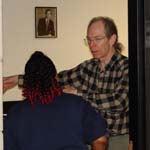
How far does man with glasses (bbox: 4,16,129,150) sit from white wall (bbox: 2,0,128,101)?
0.05 meters

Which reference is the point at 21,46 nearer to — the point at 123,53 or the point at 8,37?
the point at 8,37

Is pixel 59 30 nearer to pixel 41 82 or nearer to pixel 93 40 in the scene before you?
pixel 93 40

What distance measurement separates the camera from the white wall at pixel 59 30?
6.33 feet

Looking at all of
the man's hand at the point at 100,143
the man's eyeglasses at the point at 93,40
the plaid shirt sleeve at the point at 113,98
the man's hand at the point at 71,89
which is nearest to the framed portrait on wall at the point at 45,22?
the man's eyeglasses at the point at 93,40

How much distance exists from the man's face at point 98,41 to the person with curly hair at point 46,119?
0.43 meters

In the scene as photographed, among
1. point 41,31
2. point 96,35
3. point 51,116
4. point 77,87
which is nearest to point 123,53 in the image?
point 96,35

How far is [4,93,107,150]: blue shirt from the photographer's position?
1643mm

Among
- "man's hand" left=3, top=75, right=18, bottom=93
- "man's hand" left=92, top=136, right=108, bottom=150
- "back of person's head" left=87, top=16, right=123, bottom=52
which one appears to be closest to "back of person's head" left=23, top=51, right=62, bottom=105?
"man's hand" left=3, top=75, right=18, bottom=93

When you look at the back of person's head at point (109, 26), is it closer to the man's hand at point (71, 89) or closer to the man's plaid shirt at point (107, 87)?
the man's plaid shirt at point (107, 87)

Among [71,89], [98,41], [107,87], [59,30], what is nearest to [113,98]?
[107,87]

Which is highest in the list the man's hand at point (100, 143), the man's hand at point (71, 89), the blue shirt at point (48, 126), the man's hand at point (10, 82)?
the man's hand at point (10, 82)

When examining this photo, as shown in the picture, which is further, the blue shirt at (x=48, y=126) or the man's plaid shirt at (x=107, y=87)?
the man's plaid shirt at (x=107, y=87)

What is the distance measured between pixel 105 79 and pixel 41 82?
0.51 m

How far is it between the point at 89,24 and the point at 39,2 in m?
0.35
